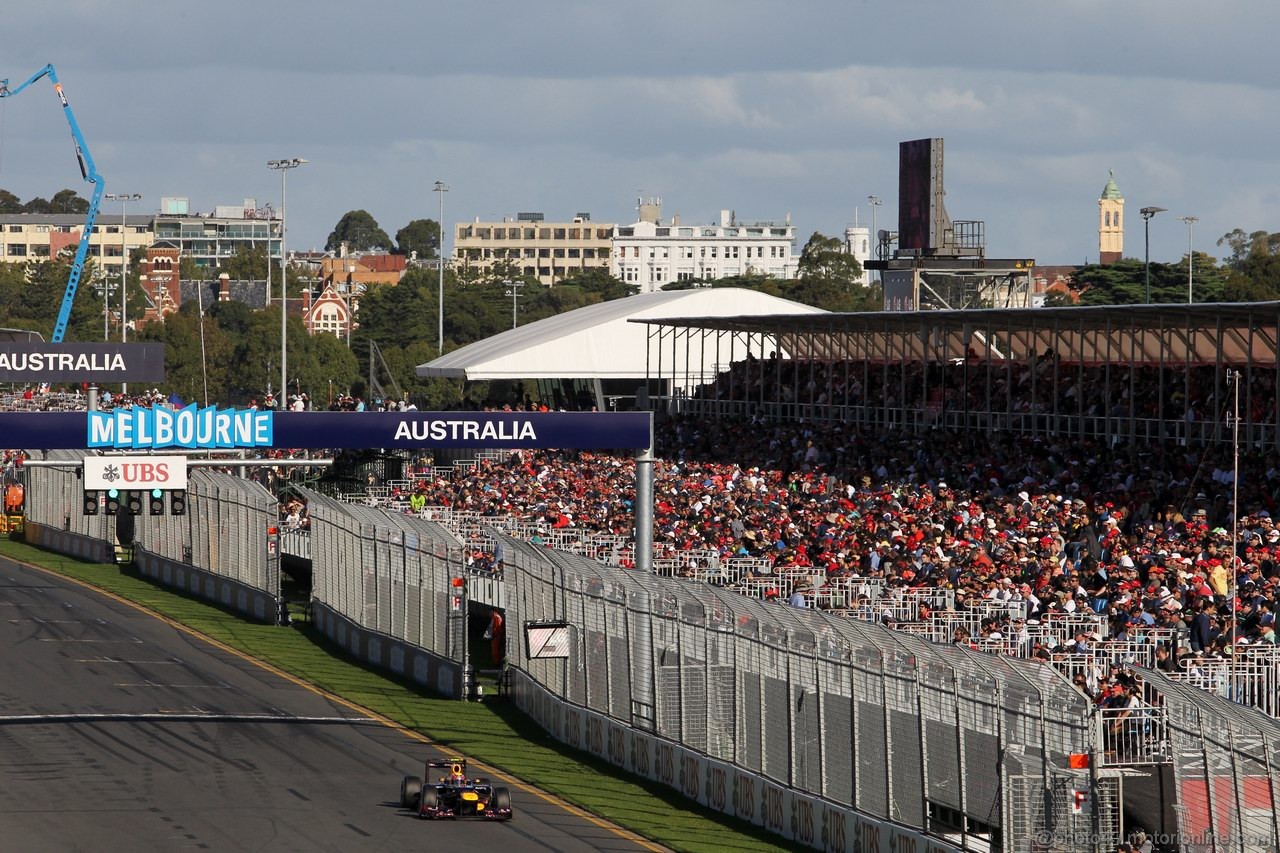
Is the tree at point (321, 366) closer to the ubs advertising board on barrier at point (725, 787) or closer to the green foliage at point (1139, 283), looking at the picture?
the green foliage at point (1139, 283)

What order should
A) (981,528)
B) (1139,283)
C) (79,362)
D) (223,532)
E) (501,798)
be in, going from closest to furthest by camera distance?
(501,798) < (981,528) < (79,362) < (223,532) < (1139,283)

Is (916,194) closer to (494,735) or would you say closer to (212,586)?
(212,586)

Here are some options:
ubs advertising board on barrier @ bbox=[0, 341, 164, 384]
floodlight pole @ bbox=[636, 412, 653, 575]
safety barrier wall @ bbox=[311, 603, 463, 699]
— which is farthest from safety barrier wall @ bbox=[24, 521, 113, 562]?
floodlight pole @ bbox=[636, 412, 653, 575]

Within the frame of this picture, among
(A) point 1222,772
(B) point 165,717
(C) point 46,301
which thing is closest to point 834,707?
(A) point 1222,772

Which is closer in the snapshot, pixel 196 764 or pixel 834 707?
pixel 834 707

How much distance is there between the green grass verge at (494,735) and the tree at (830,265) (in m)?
103

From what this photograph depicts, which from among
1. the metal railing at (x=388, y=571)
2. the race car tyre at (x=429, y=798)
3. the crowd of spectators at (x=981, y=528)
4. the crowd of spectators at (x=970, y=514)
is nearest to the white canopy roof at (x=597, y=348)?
the crowd of spectators at (x=970, y=514)

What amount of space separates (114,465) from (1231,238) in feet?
599

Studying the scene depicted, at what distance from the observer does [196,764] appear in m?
26.4

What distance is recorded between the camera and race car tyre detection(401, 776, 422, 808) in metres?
23.3

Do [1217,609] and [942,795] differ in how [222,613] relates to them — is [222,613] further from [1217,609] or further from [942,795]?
[942,795]

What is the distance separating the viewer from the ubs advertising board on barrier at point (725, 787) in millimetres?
19922

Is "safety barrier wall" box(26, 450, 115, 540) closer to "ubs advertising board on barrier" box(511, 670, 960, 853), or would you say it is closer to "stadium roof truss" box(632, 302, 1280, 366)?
"stadium roof truss" box(632, 302, 1280, 366)

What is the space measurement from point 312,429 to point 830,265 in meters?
132
